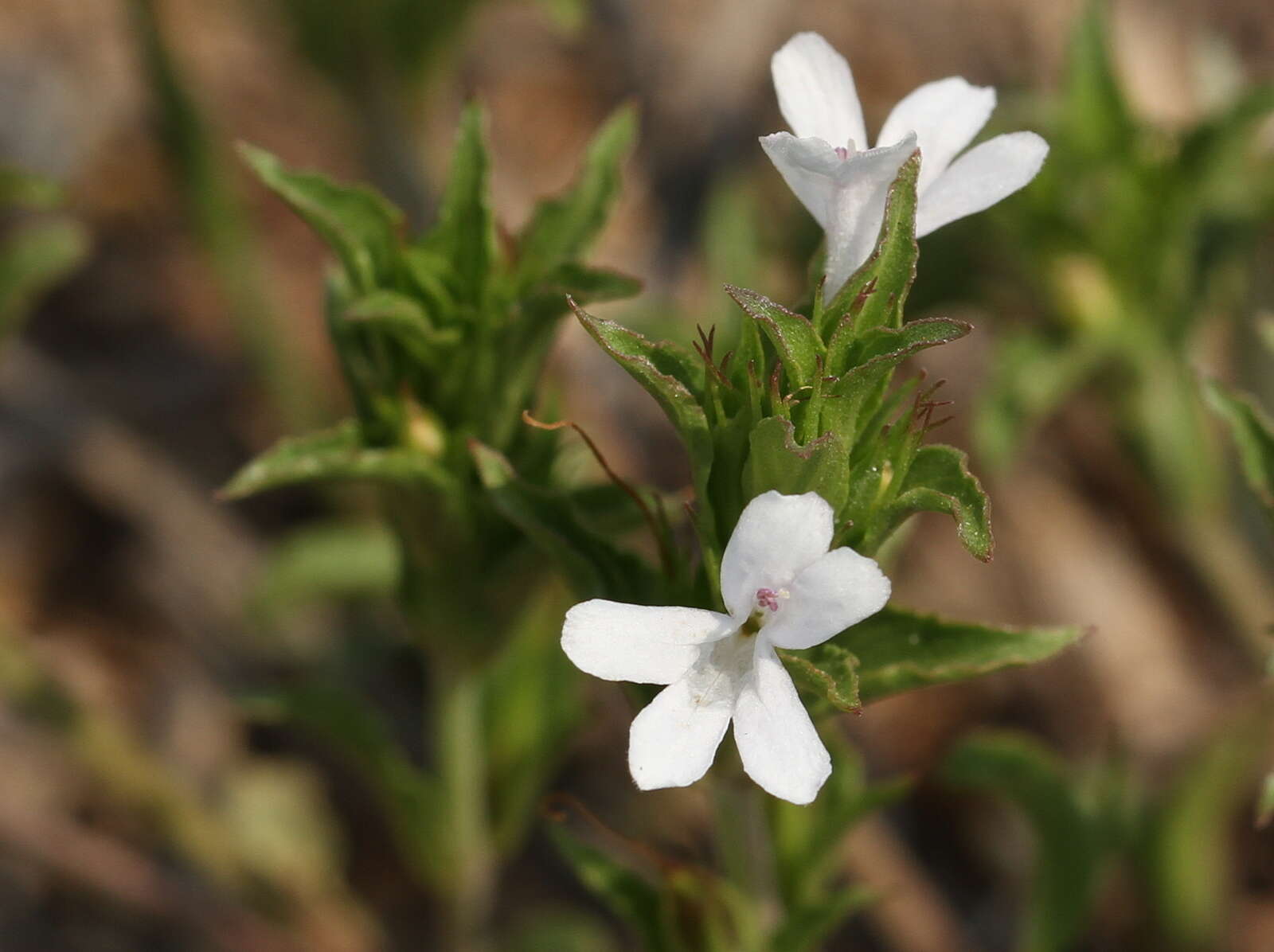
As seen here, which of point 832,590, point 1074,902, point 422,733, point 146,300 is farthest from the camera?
point 146,300

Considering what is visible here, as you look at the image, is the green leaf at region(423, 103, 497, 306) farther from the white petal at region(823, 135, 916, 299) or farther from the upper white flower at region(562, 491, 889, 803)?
the upper white flower at region(562, 491, 889, 803)

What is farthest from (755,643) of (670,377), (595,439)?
(595,439)

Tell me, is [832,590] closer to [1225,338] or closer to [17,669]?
[17,669]

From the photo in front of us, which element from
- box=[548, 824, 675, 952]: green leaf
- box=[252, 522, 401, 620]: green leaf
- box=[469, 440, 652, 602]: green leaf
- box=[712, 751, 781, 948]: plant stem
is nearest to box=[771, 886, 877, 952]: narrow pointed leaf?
box=[712, 751, 781, 948]: plant stem

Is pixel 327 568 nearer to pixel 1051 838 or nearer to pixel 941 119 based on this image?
pixel 1051 838

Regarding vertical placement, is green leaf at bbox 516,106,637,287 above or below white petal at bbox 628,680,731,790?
above

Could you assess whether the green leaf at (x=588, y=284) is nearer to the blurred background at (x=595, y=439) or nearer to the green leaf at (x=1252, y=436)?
the green leaf at (x=1252, y=436)

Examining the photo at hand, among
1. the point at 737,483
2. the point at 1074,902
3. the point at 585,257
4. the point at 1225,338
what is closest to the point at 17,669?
the point at 585,257
